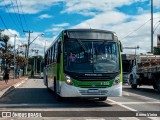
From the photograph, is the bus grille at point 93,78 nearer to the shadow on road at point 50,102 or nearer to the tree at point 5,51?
the shadow on road at point 50,102

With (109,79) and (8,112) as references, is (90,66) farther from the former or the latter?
(8,112)

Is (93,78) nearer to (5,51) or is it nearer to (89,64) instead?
(89,64)

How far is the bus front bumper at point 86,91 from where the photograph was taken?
49.7 ft

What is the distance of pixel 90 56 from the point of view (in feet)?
51.0

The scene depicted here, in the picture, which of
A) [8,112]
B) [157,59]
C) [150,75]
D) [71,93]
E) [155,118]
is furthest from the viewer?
[157,59]

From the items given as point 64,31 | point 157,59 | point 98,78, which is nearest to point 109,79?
point 98,78

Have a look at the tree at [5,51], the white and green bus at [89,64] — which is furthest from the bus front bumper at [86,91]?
the tree at [5,51]

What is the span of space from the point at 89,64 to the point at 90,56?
13.0 inches

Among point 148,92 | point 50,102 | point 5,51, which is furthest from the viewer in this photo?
point 5,51

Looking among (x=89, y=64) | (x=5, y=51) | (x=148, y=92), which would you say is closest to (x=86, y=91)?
(x=89, y=64)

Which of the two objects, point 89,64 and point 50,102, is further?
point 50,102

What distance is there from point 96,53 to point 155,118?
4623mm

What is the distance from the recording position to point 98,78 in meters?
15.3

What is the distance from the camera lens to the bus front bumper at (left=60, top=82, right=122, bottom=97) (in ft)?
49.7
